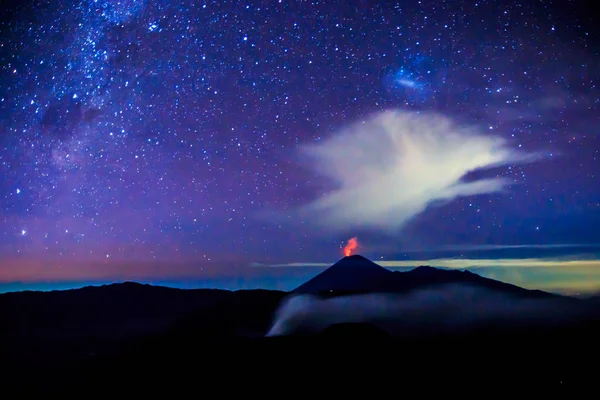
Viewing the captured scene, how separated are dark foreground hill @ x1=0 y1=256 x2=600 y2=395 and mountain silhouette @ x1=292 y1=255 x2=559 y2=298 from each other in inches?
32.9

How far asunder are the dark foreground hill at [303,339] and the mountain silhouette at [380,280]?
836mm

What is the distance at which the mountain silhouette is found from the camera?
74.4 metres

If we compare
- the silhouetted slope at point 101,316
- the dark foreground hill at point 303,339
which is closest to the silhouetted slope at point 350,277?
the dark foreground hill at point 303,339

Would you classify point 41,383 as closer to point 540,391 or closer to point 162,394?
point 162,394

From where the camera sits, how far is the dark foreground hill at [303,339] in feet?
96.9

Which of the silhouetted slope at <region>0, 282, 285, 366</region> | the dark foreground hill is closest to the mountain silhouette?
the dark foreground hill

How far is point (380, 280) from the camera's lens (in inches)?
3423

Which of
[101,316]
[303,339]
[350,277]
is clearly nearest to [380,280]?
[350,277]

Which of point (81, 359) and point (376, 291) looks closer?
point (81, 359)

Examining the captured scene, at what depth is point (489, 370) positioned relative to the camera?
29.6m

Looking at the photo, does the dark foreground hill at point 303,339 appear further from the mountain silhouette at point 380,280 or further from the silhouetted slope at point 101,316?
the mountain silhouette at point 380,280

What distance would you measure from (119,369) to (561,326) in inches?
1637

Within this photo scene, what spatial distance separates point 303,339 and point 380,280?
172 feet

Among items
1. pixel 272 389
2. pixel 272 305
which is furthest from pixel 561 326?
pixel 272 305
